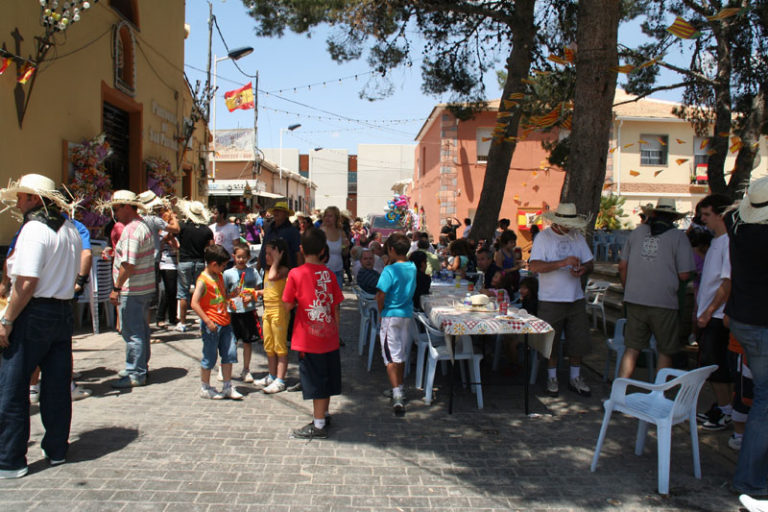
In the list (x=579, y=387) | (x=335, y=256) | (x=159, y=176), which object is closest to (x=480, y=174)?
(x=159, y=176)

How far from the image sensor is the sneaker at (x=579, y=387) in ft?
18.8

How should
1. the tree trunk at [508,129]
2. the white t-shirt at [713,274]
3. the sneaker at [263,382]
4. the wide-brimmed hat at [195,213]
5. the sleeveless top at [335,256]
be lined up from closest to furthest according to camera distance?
1. the white t-shirt at [713,274]
2. the sneaker at [263,382]
3. the sleeveless top at [335,256]
4. the wide-brimmed hat at [195,213]
5. the tree trunk at [508,129]

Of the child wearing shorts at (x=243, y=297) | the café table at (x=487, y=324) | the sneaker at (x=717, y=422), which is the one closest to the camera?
the sneaker at (x=717, y=422)

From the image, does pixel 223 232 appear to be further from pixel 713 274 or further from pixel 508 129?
pixel 713 274

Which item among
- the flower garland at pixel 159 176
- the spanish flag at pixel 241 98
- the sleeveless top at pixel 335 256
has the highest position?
the spanish flag at pixel 241 98

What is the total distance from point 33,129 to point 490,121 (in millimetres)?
18795

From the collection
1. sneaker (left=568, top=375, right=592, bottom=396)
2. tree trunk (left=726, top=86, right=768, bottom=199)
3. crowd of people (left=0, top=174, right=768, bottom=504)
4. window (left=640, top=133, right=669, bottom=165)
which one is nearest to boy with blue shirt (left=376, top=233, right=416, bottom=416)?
crowd of people (left=0, top=174, right=768, bottom=504)

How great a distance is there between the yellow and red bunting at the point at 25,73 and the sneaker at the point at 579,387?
7614 millimetres

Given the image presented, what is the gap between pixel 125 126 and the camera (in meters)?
12.0

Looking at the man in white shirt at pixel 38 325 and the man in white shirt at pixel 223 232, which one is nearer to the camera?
the man in white shirt at pixel 38 325

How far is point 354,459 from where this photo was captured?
420cm

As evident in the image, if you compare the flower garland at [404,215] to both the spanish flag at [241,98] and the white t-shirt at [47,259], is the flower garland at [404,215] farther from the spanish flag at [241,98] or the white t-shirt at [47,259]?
the white t-shirt at [47,259]

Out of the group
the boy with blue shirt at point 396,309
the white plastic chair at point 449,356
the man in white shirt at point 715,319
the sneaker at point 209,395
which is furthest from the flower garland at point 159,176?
the man in white shirt at point 715,319

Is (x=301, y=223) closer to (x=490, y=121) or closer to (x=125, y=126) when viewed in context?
(x=125, y=126)
